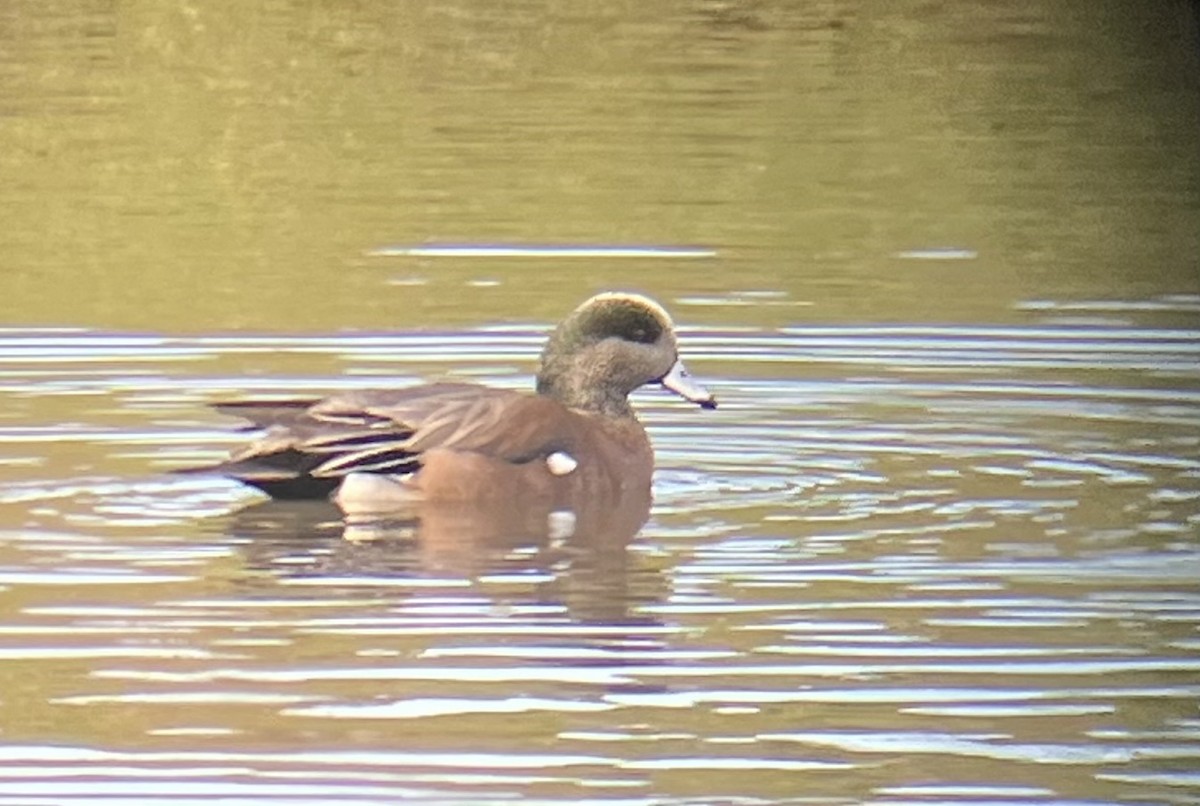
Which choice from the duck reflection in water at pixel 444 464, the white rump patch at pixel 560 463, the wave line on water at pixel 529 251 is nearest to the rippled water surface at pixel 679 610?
the duck reflection in water at pixel 444 464

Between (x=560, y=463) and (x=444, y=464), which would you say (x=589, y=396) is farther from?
(x=444, y=464)

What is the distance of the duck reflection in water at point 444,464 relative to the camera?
1037 centimetres

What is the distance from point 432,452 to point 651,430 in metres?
1.84

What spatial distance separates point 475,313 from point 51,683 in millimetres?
5893

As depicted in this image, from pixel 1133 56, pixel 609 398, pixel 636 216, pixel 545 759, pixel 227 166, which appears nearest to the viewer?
pixel 545 759

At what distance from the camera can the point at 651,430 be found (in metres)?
12.1

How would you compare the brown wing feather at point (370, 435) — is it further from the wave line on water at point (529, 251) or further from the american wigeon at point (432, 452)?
the wave line on water at point (529, 251)

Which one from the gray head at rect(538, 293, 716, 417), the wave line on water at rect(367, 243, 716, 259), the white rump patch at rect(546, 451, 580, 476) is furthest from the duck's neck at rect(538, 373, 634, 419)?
the wave line on water at rect(367, 243, 716, 259)

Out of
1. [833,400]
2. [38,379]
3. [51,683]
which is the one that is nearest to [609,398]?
[833,400]

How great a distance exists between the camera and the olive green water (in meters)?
7.75

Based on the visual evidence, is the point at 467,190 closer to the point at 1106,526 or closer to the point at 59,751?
the point at 1106,526

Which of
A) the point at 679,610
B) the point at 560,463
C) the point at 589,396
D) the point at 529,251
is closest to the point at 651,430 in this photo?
the point at 589,396

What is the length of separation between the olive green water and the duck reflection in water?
161 mm

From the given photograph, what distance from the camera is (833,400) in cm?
1217
